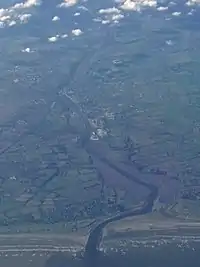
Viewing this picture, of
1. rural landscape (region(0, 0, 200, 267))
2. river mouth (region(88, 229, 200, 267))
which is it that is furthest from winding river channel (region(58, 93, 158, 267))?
river mouth (region(88, 229, 200, 267))

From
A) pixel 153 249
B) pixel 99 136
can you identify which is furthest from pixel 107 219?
pixel 99 136

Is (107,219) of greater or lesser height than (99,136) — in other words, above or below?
above

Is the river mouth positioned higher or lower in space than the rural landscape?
higher

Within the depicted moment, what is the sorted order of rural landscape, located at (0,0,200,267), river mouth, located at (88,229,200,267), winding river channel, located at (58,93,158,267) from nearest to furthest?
river mouth, located at (88,229,200,267)
winding river channel, located at (58,93,158,267)
rural landscape, located at (0,0,200,267)

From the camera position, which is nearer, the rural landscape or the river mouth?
the river mouth

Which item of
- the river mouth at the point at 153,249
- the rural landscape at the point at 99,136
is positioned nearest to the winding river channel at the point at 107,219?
the rural landscape at the point at 99,136

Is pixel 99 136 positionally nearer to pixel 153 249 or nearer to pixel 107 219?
pixel 107 219

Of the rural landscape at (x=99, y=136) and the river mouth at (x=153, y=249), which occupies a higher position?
the river mouth at (x=153, y=249)

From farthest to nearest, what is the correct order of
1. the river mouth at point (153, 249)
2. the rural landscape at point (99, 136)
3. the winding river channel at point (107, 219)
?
the rural landscape at point (99, 136), the winding river channel at point (107, 219), the river mouth at point (153, 249)

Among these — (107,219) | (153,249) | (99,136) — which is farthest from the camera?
(99,136)

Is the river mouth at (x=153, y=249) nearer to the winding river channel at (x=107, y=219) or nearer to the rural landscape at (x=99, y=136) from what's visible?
the rural landscape at (x=99, y=136)

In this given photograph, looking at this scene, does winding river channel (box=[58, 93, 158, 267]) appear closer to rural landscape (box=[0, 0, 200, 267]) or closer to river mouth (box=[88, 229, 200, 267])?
rural landscape (box=[0, 0, 200, 267])
